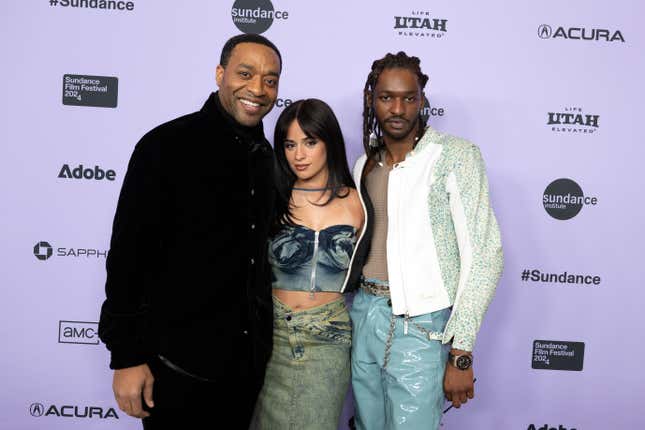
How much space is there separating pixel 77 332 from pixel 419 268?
174 cm

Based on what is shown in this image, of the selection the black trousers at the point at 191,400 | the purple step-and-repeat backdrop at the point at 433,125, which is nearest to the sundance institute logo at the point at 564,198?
the purple step-and-repeat backdrop at the point at 433,125

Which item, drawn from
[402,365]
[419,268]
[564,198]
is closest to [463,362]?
[402,365]

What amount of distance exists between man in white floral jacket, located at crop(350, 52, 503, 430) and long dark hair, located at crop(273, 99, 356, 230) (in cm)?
17

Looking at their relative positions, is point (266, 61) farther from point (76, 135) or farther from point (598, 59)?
point (598, 59)

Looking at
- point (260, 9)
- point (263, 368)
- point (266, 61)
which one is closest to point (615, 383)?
point (263, 368)

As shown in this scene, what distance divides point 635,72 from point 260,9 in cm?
182

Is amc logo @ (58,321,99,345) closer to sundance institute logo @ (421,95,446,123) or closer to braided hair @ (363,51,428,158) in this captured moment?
braided hair @ (363,51,428,158)

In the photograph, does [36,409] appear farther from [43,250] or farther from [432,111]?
[432,111]

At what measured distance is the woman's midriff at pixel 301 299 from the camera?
187 centimetres

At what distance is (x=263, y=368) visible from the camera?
1.76 m

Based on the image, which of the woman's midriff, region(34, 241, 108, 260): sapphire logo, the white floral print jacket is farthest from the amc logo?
the white floral print jacket

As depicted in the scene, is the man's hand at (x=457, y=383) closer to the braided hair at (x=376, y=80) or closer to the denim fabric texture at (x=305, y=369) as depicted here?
the denim fabric texture at (x=305, y=369)

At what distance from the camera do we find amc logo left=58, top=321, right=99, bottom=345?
2.48m

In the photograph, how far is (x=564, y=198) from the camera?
2.46m
